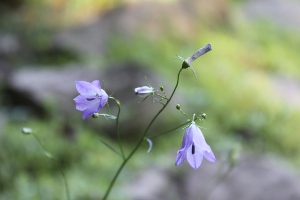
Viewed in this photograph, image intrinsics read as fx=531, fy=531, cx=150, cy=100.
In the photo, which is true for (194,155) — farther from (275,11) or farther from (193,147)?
(275,11)

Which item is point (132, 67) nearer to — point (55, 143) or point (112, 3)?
point (55, 143)

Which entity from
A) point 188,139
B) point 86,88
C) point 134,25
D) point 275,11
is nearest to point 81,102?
point 86,88

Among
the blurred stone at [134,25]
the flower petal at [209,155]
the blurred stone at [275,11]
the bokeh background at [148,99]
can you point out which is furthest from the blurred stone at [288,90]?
the flower petal at [209,155]

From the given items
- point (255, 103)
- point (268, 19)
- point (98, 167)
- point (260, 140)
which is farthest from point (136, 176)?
point (268, 19)

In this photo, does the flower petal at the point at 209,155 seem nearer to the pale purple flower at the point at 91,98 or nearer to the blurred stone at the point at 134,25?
the pale purple flower at the point at 91,98

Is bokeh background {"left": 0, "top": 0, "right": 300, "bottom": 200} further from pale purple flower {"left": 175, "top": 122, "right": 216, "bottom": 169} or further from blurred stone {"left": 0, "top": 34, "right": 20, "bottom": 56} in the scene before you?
pale purple flower {"left": 175, "top": 122, "right": 216, "bottom": 169}

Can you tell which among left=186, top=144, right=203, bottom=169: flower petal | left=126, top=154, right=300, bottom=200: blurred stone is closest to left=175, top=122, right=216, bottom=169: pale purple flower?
left=186, top=144, right=203, bottom=169: flower petal
